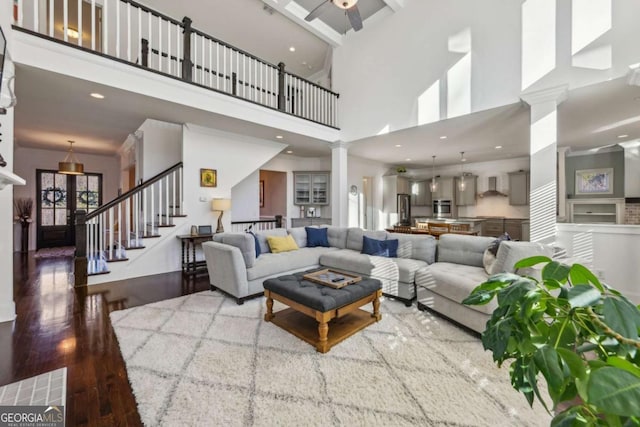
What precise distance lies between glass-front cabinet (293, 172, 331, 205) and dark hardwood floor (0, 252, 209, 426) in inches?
160

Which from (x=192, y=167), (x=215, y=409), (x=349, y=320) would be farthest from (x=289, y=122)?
(x=215, y=409)

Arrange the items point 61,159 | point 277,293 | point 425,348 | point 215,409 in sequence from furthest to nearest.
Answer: point 61,159 → point 277,293 → point 425,348 → point 215,409

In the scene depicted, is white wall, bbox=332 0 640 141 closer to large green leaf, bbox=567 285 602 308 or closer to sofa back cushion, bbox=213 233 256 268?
sofa back cushion, bbox=213 233 256 268

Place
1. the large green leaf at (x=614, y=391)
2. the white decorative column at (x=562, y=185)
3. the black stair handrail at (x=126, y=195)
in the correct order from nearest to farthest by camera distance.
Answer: the large green leaf at (x=614, y=391) → the black stair handrail at (x=126, y=195) → the white decorative column at (x=562, y=185)

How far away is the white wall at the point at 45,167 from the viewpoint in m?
7.29

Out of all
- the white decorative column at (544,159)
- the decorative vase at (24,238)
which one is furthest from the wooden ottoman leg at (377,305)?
the decorative vase at (24,238)

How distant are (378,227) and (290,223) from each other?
2.99m

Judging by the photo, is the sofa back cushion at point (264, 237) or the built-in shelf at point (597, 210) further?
the built-in shelf at point (597, 210)

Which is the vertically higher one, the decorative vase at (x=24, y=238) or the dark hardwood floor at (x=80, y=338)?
the decorative vase at (x=24, y=238)

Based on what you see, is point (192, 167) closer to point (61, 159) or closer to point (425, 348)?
point (425, 348)

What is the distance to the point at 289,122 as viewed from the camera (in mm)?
5441

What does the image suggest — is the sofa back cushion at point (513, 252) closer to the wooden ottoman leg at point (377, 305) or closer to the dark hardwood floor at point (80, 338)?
the wooden ottoman leg at point (377, 305)

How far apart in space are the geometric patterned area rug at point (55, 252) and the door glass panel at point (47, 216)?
77cm

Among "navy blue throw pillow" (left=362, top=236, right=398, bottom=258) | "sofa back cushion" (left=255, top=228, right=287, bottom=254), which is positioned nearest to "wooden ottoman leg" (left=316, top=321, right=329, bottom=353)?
"navy blue throw pillow" (left=362, top=236, right=398, bottom=258)
